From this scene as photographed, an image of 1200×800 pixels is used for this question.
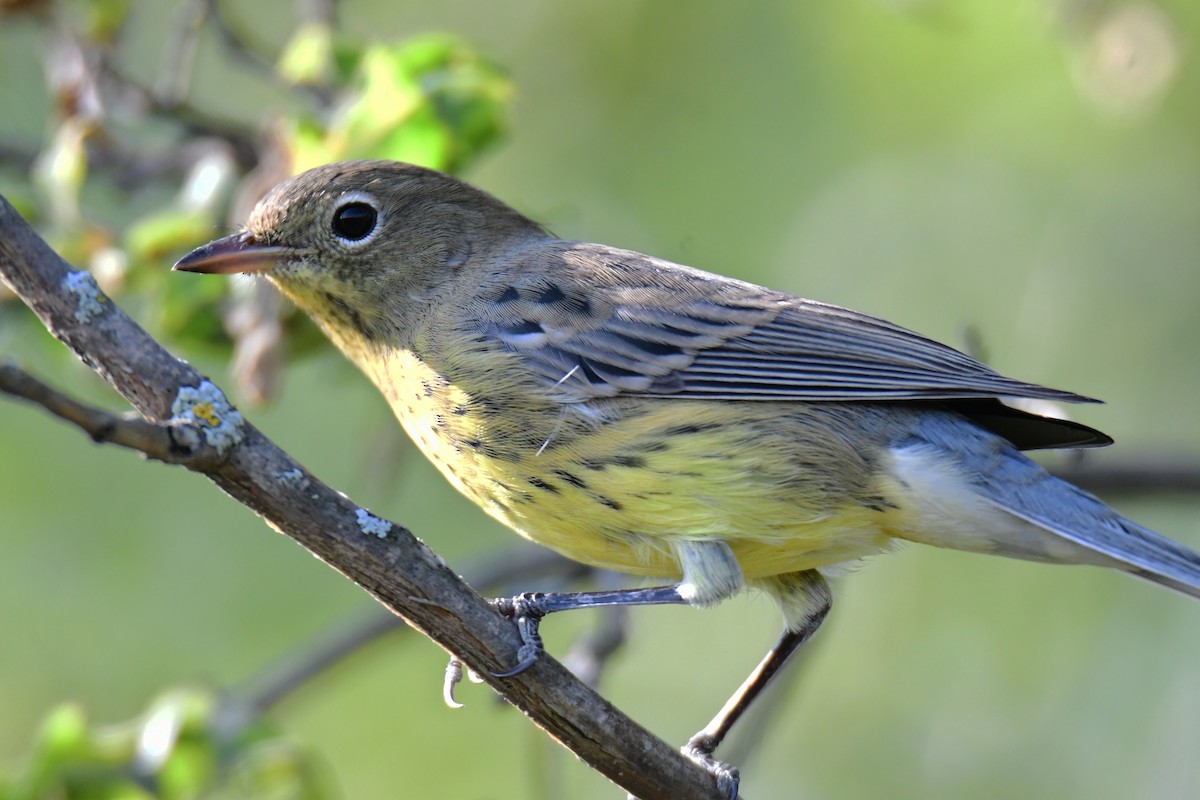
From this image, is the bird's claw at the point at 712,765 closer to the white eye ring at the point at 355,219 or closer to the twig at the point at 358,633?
the twig at the point at 358,633

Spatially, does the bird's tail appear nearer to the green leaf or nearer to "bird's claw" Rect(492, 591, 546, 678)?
"bird's claw" Rect(492, 591, 546, 678)

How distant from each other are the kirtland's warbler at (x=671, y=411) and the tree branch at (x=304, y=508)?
0.35 metres

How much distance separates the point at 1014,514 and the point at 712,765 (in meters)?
1.26

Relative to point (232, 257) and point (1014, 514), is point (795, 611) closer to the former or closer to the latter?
point (1014, 514)

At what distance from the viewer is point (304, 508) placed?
314 centimetres

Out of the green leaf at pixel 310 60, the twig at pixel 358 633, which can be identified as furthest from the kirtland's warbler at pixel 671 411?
the twig at pixel 358 633

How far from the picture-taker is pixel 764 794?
29.8 ft

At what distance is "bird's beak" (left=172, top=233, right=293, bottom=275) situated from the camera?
435 cm

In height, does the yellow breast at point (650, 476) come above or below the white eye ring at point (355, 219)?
below

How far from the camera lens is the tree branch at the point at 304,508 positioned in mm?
3043

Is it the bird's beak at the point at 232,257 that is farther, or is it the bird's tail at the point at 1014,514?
the bird's beak at the point at 232,257

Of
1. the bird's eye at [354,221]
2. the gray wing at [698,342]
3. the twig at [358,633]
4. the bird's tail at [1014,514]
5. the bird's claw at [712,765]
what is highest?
the bird's eye at [354,221]

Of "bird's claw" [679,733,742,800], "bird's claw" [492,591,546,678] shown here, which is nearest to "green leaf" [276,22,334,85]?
"bird's claw" [492,591,546,678]

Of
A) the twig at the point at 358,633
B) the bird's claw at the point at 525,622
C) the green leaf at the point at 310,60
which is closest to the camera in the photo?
the bird's claw at the point at 525,622
